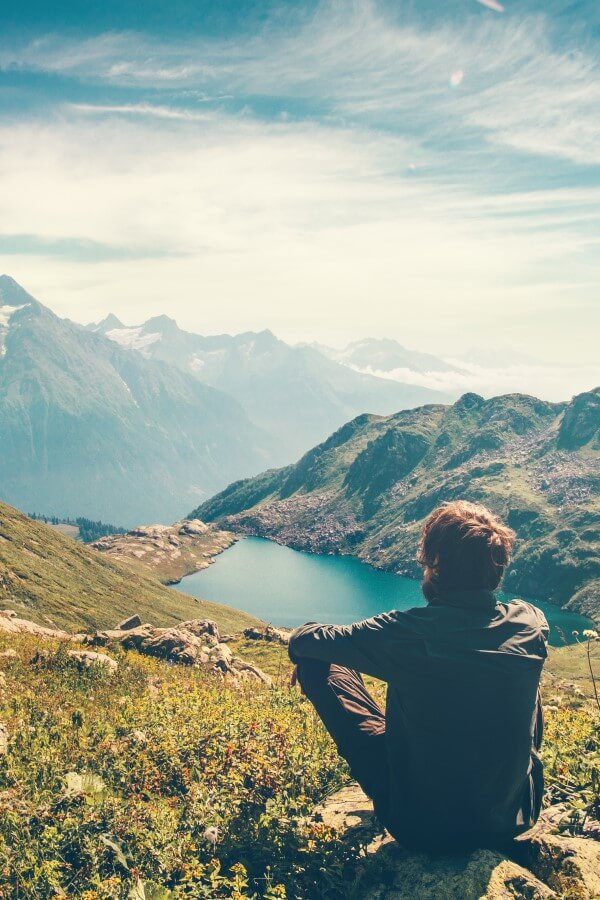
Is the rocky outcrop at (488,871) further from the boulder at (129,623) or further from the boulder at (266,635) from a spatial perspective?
the boulder at (266,635)

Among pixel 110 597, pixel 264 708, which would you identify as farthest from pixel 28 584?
pixel 264 708

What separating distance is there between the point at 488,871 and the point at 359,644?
2.98 m

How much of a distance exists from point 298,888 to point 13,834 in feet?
12.9

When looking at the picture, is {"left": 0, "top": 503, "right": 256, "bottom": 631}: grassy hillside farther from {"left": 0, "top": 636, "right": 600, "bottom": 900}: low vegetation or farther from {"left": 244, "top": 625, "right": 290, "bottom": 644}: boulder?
{"left": 0, "top": 636, "right": 600, "bottom": 900}: low vegetation

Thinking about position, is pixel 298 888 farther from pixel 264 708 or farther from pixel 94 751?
pixel 264 708

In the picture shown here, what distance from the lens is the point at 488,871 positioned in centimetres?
670

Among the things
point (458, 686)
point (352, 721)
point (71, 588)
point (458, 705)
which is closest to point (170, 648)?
point (352, 721)

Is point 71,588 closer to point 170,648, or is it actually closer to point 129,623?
point 129,623

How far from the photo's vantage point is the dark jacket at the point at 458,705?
21.9 ft

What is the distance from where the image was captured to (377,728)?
8117 millimetres

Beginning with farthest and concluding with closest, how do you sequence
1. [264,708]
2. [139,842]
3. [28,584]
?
[28,584], [264,708], [139,842]

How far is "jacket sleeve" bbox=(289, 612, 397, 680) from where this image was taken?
6930 mm

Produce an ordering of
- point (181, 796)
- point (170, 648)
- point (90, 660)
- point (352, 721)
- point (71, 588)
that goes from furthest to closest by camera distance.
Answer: point (71, 588) → point (170, 648) → point (90, 660) → point (181, 796) → point (352, 721)

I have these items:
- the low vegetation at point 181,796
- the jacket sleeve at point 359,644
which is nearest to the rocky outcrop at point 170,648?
the low vegetation at point 181,796
